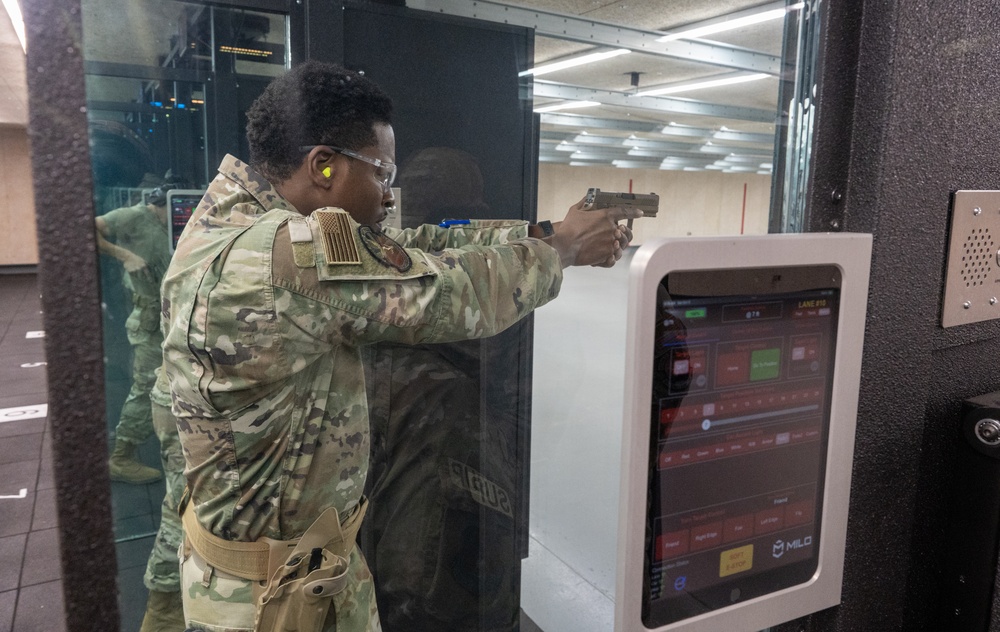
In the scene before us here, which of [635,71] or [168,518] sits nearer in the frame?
[168,518]

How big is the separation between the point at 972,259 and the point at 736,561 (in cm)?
56

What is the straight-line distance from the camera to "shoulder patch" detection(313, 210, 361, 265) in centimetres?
99

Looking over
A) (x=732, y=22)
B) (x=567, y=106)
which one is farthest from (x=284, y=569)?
(x=732, y=22)

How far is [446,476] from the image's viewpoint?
1944mm

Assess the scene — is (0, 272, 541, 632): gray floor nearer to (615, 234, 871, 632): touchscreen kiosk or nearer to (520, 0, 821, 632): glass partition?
(520, 0, 821, 632): glass partition

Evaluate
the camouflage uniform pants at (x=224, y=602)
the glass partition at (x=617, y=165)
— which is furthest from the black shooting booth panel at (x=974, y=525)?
the camouflage uniform pants at (x=224, y=602)

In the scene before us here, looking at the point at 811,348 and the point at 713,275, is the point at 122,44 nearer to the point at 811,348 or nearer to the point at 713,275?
the point at 713,275

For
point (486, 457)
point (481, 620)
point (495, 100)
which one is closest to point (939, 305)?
point (495, 100)

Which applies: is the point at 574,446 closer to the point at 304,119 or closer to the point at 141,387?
the point at 141,387

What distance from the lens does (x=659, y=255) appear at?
2.22 feet

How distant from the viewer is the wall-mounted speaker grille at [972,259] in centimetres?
98

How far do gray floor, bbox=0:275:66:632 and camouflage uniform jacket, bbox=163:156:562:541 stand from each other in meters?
0.24

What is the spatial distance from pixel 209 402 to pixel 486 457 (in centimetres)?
102

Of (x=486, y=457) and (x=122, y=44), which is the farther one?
(x=486, y=457)
